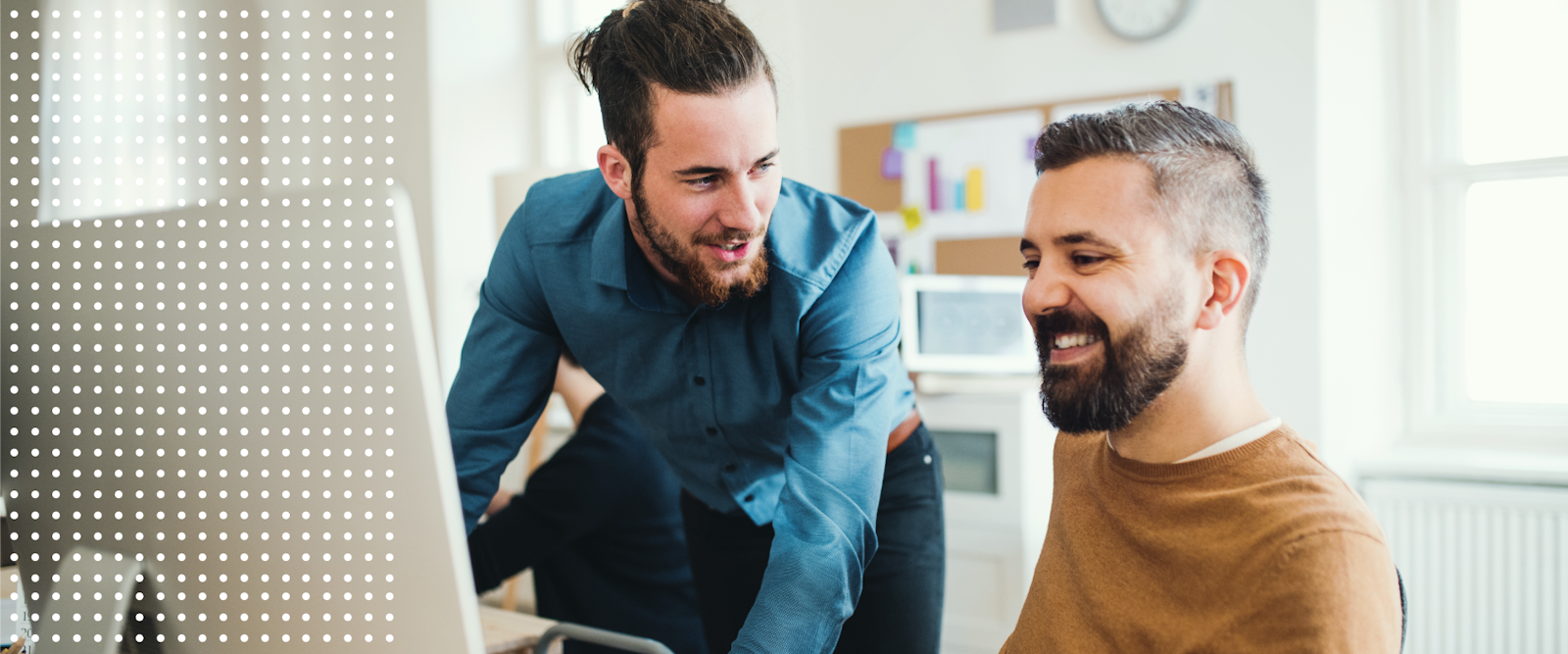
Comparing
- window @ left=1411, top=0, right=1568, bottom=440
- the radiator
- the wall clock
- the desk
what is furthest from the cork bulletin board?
the desk

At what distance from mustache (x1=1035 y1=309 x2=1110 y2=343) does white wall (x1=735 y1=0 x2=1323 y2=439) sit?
1.43 meters

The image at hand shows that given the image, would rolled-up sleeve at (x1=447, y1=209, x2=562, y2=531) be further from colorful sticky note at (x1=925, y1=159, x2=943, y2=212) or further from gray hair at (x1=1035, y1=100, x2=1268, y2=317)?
colorful sticky note at (x1=925, y1=159, x2=943, y2=212)

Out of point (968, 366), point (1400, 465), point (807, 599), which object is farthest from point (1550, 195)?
point (807, 599)

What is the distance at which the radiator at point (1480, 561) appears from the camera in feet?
8.32

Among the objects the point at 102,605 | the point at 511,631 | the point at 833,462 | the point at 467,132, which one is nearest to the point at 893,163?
the point at 467,132

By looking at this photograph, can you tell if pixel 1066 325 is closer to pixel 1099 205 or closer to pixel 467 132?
pixel 1099 205

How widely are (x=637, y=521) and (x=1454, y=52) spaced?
8.78ft

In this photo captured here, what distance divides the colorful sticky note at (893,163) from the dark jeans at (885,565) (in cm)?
201

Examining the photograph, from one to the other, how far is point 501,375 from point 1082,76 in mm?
2338

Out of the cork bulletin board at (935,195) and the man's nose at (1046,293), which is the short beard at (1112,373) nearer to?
the man's nose at (1046,293)

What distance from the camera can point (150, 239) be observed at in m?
0.62

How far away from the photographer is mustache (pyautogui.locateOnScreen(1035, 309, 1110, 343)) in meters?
0.91

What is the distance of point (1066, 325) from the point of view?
93cm
